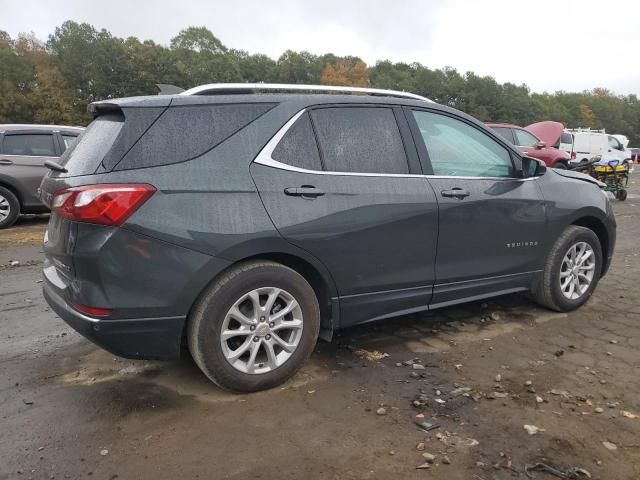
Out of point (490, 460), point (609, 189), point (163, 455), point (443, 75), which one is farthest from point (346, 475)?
point (443, 75)

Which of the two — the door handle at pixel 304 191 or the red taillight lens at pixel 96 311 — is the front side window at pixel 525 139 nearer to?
the door handle at pixel 304 191

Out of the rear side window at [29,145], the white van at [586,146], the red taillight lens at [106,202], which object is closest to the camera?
the red taillight lens at [106,202]

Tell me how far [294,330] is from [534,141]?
15.3m

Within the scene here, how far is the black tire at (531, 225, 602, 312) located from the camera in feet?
15.0

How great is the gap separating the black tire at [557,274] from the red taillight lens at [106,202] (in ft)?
10.9

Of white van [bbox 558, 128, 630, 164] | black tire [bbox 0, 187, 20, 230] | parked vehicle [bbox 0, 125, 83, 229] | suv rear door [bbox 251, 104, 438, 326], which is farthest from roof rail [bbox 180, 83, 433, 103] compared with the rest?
white van [bbox 558, 128, 630, 164]

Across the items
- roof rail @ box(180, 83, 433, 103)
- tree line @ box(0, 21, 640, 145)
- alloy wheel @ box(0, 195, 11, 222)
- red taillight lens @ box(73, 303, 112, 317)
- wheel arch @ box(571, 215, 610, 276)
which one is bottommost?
alloy wheel @ box(0, 195, 11, 222)

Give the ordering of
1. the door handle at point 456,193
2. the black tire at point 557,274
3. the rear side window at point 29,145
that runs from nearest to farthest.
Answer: the door handle at point 456,193, the black tire at point 557,274, the rear side window at point 29,145

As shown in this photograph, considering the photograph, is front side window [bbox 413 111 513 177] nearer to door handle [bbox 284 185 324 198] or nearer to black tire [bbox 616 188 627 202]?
door handle [bbox 284 185 324 198]

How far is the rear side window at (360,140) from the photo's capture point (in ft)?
11.4

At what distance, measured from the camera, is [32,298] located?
527cm

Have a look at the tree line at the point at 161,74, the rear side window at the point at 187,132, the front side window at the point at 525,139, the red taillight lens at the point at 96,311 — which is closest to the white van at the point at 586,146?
the front side window at the point at 525,139

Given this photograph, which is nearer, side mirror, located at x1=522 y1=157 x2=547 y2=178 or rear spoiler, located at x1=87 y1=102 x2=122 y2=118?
rear spoiler, located at x1=87 y1=102 x2=122 y2=118

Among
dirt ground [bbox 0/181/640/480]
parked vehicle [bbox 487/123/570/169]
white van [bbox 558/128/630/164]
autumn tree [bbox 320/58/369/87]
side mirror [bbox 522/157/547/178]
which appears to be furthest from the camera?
autumn tree [bbox 320/58/369/87]
